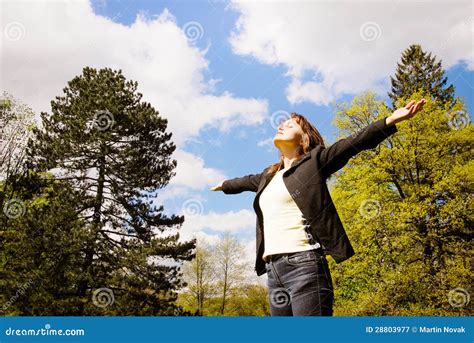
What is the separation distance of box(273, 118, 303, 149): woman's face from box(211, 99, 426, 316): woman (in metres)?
0.15

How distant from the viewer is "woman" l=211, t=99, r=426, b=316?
8.52 feet

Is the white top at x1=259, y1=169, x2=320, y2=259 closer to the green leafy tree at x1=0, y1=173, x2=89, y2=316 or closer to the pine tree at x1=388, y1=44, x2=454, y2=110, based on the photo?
the green leafy tree at x1=0, y1=173, x2=89, y2=316

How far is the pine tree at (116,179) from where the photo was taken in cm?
1767

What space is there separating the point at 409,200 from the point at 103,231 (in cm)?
1123

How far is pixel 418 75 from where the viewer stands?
1065 inches

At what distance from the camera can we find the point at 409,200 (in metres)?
15.0

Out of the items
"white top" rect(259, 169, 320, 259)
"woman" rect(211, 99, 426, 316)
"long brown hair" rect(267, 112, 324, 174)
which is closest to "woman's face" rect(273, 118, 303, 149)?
"long brown hair" rect(267, 112, 324, 174)

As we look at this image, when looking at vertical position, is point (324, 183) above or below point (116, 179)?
below

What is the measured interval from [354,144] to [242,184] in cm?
115

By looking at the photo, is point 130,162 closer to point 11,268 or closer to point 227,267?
point 11,268

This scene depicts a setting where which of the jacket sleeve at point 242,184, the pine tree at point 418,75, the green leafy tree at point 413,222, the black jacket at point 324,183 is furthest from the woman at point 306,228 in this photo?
the pine tree at point 418,75

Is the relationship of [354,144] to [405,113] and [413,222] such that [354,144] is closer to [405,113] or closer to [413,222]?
[405,113]

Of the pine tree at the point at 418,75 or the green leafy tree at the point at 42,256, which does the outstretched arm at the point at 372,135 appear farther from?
the pine tree at the point at 418,75

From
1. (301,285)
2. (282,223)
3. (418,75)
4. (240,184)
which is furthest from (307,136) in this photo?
(418,75)
